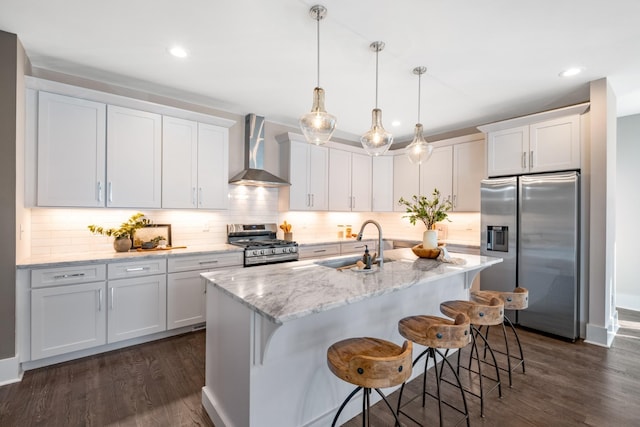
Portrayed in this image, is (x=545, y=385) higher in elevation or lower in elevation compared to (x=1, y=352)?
lower

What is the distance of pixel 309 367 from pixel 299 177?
3.19 metres

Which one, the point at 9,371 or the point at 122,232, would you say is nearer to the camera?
the point at 9,371

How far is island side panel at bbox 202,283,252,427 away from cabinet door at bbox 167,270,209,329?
1.36 m

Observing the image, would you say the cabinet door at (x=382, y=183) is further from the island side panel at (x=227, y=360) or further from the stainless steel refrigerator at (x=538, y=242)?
the island side panel at (x=227, y=360)

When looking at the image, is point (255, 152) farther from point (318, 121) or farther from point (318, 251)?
point (318, 121)

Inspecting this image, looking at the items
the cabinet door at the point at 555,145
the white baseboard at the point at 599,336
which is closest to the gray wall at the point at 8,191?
the cabinet door at the point at 555,145

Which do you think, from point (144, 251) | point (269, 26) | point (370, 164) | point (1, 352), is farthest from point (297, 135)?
point (1, 352)

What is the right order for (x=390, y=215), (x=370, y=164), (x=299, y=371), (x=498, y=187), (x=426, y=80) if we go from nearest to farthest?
(x=299, y=371), (x=426, y=80), (x=498, y=187), (x=370, y=164), (x=390, y=215)

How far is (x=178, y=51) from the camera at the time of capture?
2680 millimetres

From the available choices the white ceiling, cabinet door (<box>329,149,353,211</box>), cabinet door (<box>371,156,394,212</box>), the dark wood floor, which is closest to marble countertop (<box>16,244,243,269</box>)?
the dark wood floor

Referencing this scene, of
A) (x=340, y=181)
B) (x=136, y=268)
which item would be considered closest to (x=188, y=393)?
(x=136, y=268)

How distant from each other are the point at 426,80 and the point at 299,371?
3011mm

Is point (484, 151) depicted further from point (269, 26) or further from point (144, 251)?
point (144, 251)

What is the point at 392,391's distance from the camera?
2.34m
